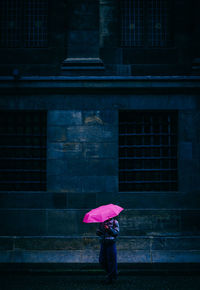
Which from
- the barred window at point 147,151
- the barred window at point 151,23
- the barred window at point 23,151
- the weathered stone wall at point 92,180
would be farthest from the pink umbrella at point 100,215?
the barred window at point 151,23

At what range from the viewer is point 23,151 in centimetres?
1023

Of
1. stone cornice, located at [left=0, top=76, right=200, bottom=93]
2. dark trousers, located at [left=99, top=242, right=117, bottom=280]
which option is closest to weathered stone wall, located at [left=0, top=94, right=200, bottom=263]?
stone cornice, located at [left=0, top=76, right=200, bottom=93]

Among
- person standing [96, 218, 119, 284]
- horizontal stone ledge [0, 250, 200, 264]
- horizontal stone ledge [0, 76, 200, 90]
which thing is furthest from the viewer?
horizontal stone ledge [0, 76, 200, 90]

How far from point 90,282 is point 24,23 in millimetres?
8452

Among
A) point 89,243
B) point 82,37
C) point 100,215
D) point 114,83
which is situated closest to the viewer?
point 100,215

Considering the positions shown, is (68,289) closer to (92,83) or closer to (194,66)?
(92,83)

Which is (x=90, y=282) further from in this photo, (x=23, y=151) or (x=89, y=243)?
(x=23, y=151)

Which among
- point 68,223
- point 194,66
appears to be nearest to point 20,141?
point 68,223

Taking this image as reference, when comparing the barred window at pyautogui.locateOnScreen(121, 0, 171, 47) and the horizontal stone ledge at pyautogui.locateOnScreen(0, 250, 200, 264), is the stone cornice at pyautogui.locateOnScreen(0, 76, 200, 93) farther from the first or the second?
→ the horizontal stone ledge at pyautogui.locateOnScreen(0, 250, 200, 264)

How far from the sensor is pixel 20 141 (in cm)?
1024

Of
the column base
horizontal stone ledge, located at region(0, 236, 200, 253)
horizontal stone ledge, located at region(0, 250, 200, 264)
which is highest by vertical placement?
the column base

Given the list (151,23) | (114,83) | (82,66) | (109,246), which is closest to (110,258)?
(109,246)

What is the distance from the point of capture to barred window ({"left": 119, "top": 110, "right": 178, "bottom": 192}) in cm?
1012

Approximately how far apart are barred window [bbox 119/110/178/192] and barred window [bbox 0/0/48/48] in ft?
12.9
